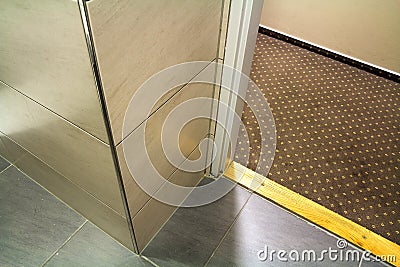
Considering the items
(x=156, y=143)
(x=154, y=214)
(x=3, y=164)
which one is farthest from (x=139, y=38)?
(x=3, y=164)

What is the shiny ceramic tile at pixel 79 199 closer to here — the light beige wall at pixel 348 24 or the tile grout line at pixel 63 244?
the tile grout line at pixel 63 244

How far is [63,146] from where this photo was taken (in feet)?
2.96

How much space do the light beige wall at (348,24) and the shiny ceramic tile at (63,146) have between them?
1876mm

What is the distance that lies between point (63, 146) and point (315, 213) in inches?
41.9

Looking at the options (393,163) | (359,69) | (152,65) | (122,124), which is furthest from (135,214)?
(359,69)

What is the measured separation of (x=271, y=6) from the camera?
224cm

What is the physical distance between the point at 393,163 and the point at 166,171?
1227mm

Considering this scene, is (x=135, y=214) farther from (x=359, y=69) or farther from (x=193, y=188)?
(x=359, y=69)

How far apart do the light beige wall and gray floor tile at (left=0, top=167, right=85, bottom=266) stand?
1.94 meters

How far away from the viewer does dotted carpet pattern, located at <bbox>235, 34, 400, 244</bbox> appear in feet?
4.56

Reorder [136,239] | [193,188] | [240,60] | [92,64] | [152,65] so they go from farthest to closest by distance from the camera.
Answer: [193,188] → [136,239] → [240,60] → [152,65] → [92,64]

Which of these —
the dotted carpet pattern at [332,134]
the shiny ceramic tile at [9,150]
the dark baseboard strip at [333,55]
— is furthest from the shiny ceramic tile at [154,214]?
the dark baseboard strip at [333,55]

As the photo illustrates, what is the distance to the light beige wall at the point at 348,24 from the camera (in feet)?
6.06

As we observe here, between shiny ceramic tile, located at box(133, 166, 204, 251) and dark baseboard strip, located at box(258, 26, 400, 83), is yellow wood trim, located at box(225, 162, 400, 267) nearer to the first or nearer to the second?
shiny ceramic tile, located at box(133, 166, 204, 251)
